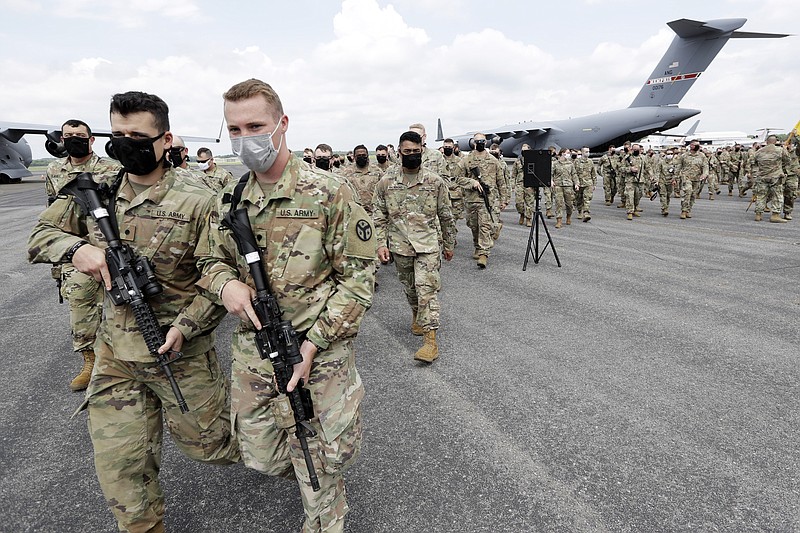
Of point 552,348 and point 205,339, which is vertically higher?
point 205,339

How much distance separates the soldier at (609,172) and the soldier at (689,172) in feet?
7.92

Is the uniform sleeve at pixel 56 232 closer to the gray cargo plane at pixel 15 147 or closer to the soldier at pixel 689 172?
the soldier at pixel 689 172

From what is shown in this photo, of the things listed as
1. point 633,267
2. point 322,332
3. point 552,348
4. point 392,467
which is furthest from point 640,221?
point 322,332

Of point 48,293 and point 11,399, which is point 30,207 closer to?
point 48,293

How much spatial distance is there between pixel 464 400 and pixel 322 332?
2.10 m

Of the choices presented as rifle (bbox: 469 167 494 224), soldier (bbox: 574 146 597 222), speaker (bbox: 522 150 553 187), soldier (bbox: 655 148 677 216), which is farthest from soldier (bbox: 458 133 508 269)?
soldier (bbox: 655 148 677 216)

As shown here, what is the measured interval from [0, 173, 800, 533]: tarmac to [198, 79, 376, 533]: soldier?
2.03 feet

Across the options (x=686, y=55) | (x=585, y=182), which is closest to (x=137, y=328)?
(x=585, y=182)

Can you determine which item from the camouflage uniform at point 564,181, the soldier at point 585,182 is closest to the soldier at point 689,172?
the soldier at point 585,182

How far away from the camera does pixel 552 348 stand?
4461 millimetres

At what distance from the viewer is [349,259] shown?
6.24 ft

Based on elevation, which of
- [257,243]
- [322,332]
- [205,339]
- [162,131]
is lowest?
[205,339]

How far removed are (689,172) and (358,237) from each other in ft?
46.1

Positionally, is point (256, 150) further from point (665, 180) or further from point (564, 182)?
point (665, 180)
